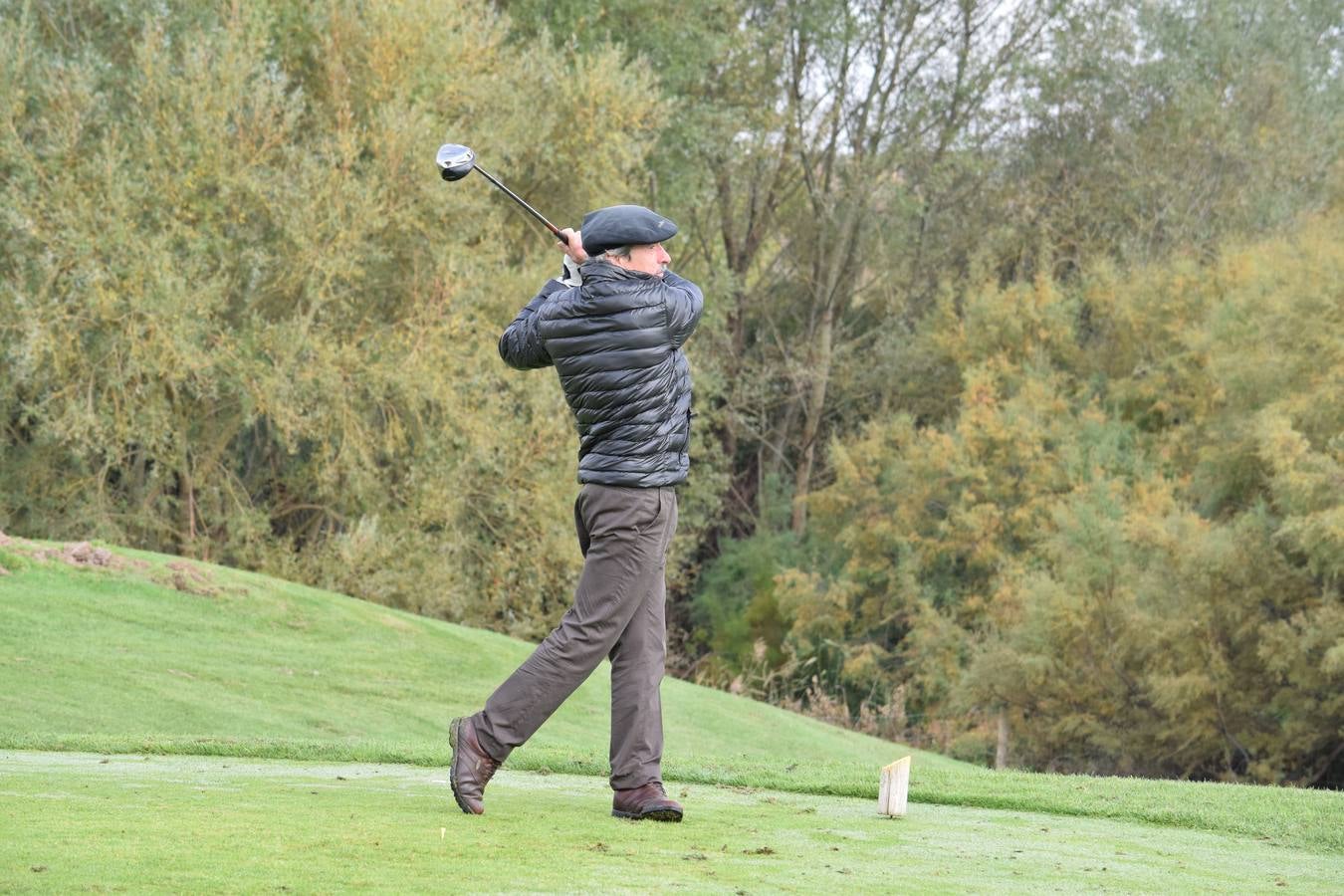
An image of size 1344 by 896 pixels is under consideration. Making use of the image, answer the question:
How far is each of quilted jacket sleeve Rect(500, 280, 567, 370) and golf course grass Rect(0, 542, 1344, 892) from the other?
1.62 m

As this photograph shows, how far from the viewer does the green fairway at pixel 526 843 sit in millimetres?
4207

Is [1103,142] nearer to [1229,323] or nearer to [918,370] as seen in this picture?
[918,370]

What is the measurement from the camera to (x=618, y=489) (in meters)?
5.81

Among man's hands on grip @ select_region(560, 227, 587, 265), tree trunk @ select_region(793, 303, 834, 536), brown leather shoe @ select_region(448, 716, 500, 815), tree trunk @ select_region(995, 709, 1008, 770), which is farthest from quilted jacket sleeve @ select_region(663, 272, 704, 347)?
tree trunk @ select_region(793, 303, 834, 536)

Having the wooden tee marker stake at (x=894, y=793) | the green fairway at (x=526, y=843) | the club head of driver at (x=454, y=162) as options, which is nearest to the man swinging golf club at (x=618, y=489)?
the green fairway at (x=526, y=843)

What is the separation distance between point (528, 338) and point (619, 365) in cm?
40

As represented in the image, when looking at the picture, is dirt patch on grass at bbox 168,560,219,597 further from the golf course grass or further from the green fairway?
the green fairway

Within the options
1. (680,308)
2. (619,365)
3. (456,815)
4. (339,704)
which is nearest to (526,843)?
(456,815)

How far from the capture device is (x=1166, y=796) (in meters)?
7.38

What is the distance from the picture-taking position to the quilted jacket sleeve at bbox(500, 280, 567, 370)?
19.6 ft

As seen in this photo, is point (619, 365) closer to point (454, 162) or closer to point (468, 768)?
point (454, 162)

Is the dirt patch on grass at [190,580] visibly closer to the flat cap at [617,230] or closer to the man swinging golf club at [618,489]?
the man swinging golf club at [618,489]

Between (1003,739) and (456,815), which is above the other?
(456,815)

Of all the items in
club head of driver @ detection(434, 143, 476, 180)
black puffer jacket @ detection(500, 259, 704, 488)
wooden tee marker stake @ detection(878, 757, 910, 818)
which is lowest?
wooden tee marker stake @ detection(878, 757, 910, 818)
